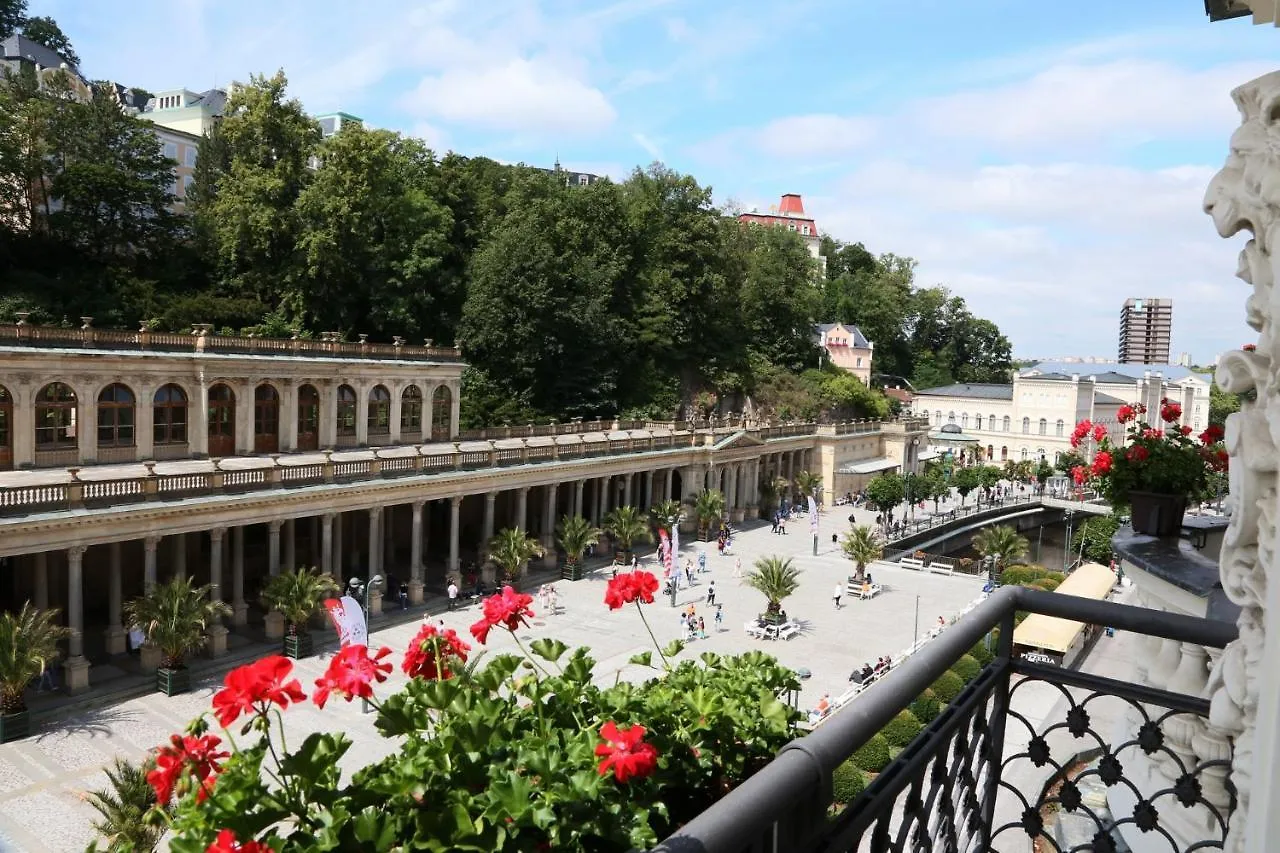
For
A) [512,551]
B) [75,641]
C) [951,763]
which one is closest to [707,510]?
[512,551]

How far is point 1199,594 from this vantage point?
7.81m

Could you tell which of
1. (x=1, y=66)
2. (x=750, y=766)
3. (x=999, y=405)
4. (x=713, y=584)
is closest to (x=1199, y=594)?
(x=750, y=766)

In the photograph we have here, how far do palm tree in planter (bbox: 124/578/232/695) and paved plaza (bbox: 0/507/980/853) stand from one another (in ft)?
1.80

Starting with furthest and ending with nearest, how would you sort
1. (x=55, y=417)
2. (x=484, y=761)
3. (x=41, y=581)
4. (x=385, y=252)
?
(x=385, y=252) → (x=55, y=417) → (x=41, y=581) → (x=484, y=761)

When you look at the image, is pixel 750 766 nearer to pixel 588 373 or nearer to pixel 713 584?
pixel 713 584

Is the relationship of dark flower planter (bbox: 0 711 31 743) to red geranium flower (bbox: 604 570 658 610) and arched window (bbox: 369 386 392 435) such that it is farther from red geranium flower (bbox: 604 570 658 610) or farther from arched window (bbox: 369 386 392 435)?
arched window (bbox: 369 386 392 435)

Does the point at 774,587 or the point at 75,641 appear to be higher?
the point at 75,641

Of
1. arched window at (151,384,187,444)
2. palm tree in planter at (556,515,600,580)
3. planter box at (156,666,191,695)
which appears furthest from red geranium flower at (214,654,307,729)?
palm tree in planter at (556,515,600,580)

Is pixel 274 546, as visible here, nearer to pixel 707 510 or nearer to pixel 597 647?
pixel 597 647

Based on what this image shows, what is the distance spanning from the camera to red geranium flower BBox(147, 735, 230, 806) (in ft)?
12.1

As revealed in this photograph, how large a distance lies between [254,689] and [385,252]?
5114cm

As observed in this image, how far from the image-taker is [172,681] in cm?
2416

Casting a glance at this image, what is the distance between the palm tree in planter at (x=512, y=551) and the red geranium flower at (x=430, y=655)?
104 ft

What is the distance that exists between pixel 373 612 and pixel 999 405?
7653 centimetres
